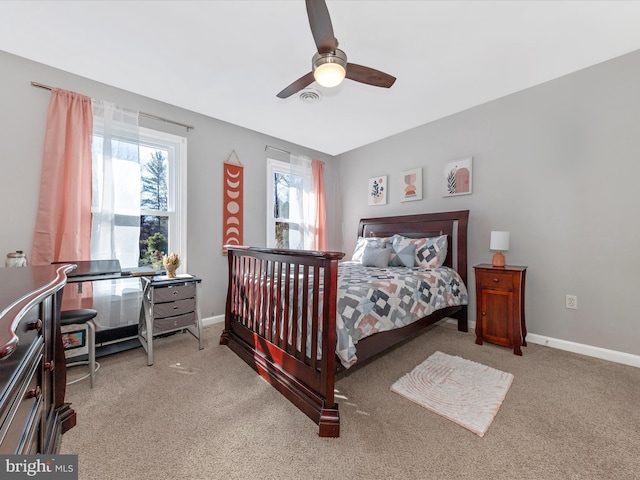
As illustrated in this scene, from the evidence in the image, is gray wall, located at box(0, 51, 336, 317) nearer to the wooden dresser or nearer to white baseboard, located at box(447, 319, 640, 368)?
the wooden dresser

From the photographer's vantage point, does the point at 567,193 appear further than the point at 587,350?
Yes

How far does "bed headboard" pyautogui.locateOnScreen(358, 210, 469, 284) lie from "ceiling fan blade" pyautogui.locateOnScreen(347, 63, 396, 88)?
73.9 inches

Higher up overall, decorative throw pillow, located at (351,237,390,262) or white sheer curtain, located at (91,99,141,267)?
white sheer curtain, located at (91,99,141,267)

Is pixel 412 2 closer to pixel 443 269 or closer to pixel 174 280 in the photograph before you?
pixel 443 269

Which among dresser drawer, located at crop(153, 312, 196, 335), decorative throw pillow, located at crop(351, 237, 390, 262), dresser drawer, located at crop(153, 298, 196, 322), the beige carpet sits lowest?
the beige carpet

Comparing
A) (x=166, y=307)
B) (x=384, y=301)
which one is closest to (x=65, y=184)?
(x=166, y=307)

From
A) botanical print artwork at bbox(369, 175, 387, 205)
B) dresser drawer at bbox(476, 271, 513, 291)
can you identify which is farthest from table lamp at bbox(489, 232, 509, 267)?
botanical print artwork at bbox(369, 175, 387, 205)

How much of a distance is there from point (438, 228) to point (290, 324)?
7.46 feet

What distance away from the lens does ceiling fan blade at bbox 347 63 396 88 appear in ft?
5.96

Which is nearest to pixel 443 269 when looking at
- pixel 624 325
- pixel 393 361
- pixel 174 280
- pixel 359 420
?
pixel 393 361

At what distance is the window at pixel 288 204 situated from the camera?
4.00 metres

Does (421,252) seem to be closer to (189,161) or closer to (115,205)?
(189,161)

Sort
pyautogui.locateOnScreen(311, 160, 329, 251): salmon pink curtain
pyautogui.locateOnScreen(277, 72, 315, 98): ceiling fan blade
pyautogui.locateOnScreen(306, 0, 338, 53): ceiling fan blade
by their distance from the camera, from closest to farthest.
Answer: pyautogui.locateOnScreen(306, 0, 338, 53): ceiling fan blade, pyautogui.locateOnScreen(277, 72, 315, 98): ceiling fan blade, pyautogui.locateOnScreen(311, 160, 329, 251): salmon pink curtain

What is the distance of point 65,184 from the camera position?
7.75 feet
